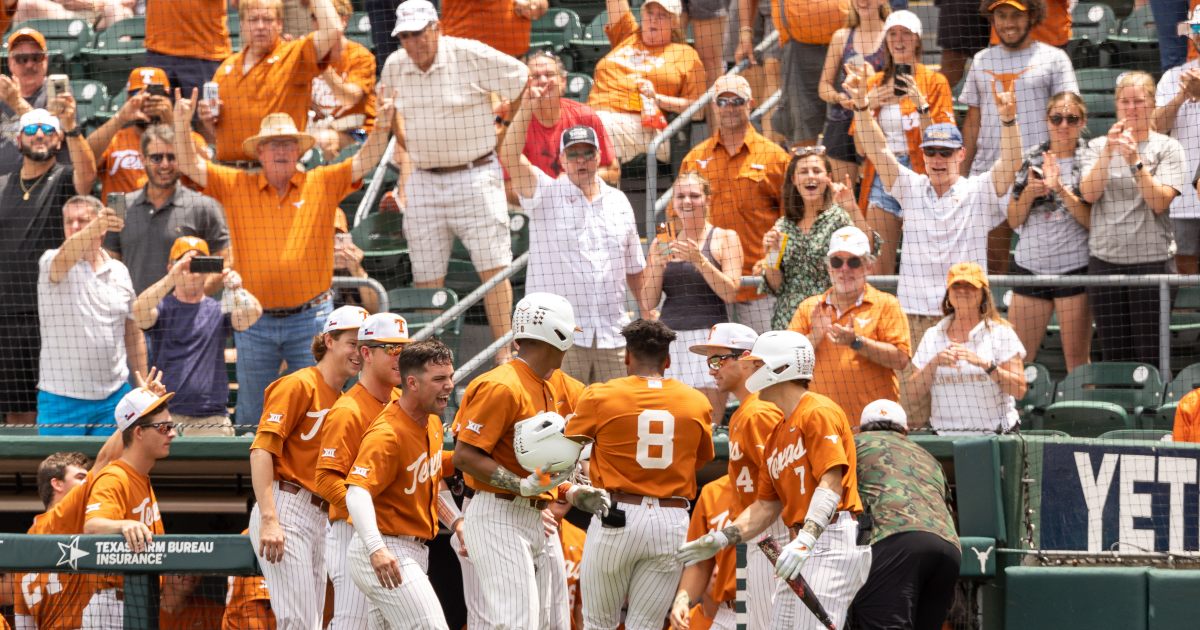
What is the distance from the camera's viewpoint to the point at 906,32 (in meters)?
9.06

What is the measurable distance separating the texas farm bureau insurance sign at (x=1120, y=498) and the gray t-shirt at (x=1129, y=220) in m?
1.69

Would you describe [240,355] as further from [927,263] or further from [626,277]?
[927,263]

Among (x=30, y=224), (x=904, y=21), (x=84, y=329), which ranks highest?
(x=904, y=21)

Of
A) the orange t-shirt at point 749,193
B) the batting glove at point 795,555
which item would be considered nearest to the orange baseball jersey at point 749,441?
the batting glove at point 795,555

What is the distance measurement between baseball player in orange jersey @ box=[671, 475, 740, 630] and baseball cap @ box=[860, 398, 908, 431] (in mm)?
662

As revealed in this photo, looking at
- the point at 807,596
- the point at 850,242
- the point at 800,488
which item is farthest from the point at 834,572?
the point at 850,242

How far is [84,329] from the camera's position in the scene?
873cm

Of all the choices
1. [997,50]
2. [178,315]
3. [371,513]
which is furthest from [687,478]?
[997,50]

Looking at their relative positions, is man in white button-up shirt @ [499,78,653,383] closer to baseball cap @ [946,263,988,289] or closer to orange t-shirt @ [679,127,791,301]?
orange t-shirt @ [679,127,791,301]

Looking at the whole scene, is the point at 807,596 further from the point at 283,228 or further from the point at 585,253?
the point at 283,228

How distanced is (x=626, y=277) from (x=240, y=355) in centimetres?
212

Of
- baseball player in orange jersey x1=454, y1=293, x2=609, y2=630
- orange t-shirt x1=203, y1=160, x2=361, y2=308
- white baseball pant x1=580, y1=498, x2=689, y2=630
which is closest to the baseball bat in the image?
white baseball pant x1=580, y1=498, x2=689, y2=630

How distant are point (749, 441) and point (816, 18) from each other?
389 centimetres

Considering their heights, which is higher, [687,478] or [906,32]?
[906,32]
